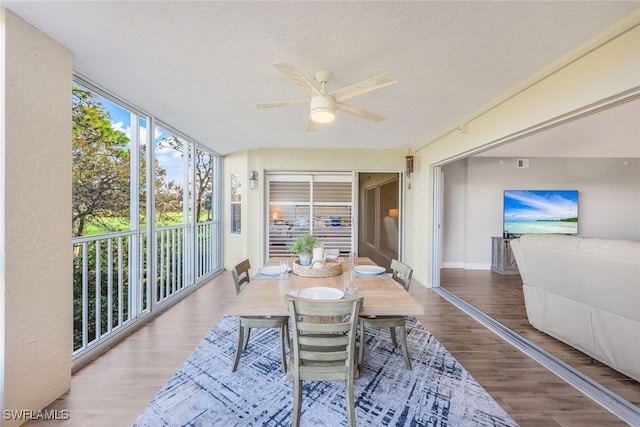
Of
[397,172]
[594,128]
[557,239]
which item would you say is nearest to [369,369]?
[557,239]

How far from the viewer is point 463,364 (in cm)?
233

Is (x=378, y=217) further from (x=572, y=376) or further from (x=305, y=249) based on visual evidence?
(x=572, y=376)

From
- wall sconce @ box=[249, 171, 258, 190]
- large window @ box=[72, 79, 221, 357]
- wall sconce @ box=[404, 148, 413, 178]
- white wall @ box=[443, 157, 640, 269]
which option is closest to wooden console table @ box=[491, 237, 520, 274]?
white wall @ box=[443, 157, 640, 269]

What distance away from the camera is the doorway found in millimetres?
6882

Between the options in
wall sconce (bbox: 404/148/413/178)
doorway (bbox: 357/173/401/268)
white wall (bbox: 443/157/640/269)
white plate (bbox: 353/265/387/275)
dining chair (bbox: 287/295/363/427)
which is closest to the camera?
dining chair (bbox: 287/295/363/427)

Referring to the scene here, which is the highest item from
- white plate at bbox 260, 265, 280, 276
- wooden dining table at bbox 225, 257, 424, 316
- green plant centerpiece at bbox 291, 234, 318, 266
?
green plant centerpiece at bbox 291, 234, 318, 266

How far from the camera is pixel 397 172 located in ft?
17.7

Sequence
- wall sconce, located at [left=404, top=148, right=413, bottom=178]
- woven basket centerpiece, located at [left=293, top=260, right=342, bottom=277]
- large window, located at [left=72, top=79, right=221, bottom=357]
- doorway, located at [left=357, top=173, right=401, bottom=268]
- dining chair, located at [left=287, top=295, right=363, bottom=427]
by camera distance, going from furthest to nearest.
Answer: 1. doorway, located at [left=357, top=173, right=401, bottom=268]
2. wall sconce, located at [left=404, top=148, right=413, bottom=178]
3. large window, located at [left=72, top=79, right=221, bottom=357]
4. woven basket centerpiece, located at [left=293, top=260, right=342, bottom=277]
5. dining chair, located at [left=287, top=295, right=363, bottom=427]

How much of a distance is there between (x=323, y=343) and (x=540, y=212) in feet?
21.0

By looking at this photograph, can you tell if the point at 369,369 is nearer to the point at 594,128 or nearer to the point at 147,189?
the point at 147,189

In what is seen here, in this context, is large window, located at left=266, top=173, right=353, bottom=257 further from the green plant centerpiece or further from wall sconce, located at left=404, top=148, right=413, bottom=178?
the green plant centerpiece

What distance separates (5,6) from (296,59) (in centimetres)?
170

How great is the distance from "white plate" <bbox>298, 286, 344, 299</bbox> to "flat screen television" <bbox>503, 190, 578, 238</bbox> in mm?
5481

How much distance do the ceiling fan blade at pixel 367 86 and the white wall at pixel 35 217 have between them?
194cm
